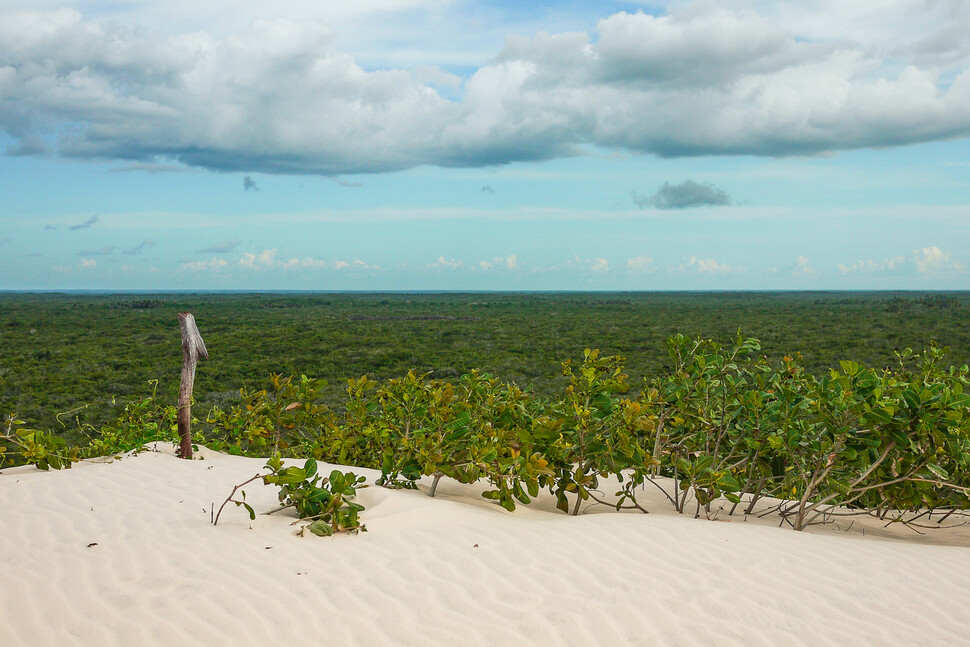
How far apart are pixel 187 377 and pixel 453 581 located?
197 inches

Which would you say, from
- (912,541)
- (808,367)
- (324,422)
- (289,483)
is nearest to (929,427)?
(912,541)

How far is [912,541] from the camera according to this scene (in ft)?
16.6

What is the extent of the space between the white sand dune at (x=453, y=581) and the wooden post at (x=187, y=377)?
2232mm

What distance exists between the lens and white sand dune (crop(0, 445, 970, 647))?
285cm

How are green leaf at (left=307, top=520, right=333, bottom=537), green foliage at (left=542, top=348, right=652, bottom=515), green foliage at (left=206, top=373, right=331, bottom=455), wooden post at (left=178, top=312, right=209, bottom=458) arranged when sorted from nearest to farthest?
1. green leaf at (left=307, top=520, right=333, bottom=537)
2. green foliage at (left=542, top=348, right=652, bottom=515)
3. wooden post at (left=178, top=312, right=209, bottom=458)
4. green foliage at (left=206, top=373, right=331, bottom=455)

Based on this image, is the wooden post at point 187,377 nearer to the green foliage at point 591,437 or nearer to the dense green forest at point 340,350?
the green foliage at point 591,437

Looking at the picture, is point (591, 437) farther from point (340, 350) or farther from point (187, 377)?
point (340, 350)

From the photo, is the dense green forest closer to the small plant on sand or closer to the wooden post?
the wooden post

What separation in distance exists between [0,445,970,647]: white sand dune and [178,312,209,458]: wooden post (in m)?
2.23

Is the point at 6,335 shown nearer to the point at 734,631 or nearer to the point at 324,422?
the point at 324,422

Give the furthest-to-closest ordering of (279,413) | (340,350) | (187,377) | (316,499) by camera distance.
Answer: (340,350), (279,413), (187,377), (316,499)

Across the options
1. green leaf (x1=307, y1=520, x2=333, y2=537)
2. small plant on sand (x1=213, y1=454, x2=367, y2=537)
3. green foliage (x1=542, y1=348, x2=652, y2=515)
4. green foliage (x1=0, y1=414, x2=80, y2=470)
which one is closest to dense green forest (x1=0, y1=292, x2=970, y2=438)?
green foliage (x1=0, y1=414, x2=80, y2=470)

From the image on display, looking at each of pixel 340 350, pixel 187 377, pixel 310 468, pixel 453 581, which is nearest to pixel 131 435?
pixel 187 377

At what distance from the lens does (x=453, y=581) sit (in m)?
3.30
